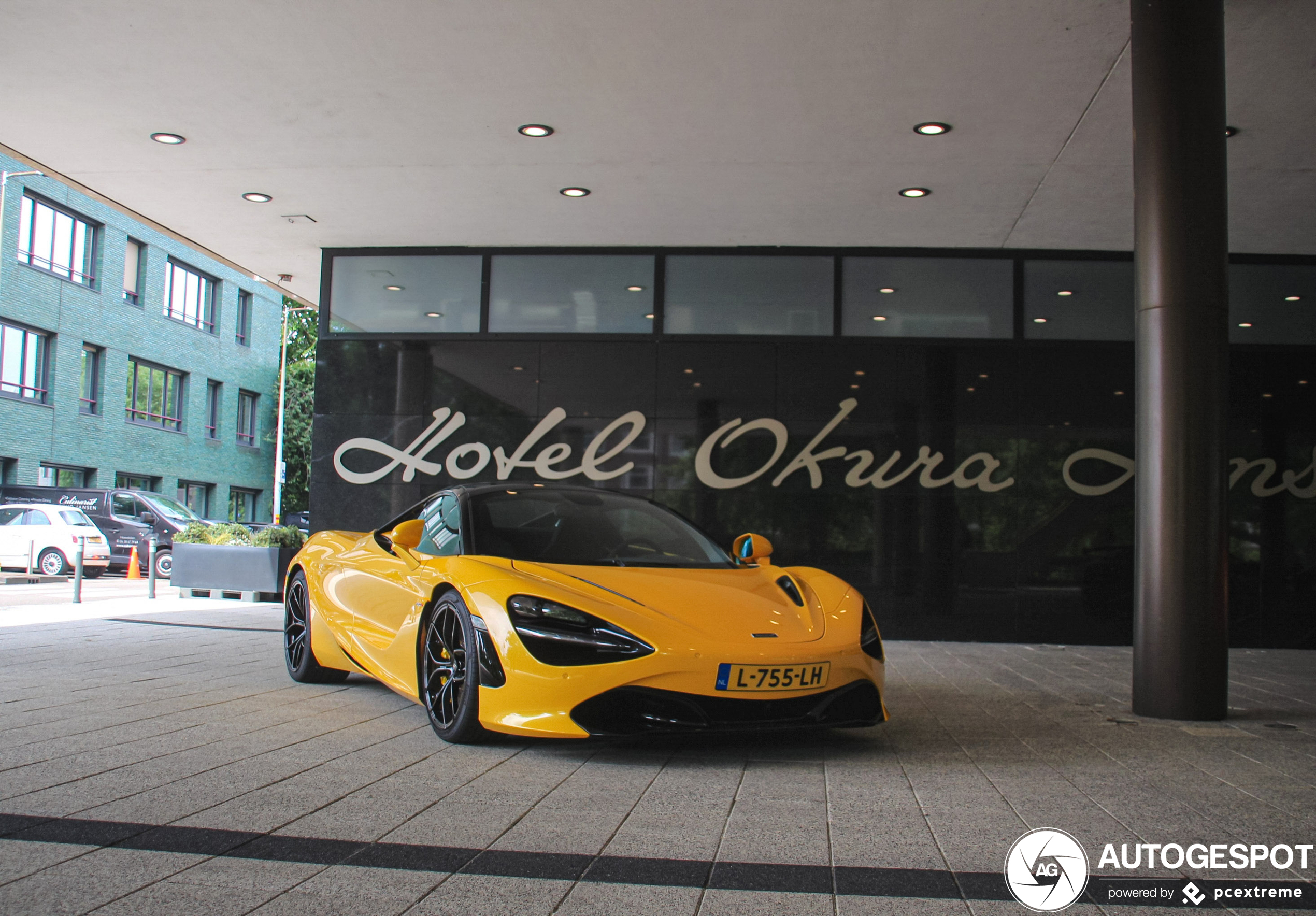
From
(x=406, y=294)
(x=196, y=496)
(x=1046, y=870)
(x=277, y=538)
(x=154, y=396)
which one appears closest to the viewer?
(x=1046, y=870)

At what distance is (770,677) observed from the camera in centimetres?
415

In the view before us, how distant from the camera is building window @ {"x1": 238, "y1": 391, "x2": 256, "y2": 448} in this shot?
3756cm

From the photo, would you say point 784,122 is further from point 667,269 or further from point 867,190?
point 667,269

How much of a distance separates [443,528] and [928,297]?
23.6ft

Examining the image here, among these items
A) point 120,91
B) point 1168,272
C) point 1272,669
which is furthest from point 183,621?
point 1272,669

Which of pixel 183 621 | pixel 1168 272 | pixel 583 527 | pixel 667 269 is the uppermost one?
pixel 667 269

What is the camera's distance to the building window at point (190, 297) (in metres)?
32.4

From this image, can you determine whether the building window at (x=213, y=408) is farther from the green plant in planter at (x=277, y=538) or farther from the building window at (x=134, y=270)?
the green plant in planter at (x=277, y=538)

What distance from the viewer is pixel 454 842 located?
3.02m

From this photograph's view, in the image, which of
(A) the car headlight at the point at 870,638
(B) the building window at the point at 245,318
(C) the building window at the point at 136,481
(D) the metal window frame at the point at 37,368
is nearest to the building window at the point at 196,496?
(C) the building window at the point at 136,481

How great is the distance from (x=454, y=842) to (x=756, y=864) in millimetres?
894

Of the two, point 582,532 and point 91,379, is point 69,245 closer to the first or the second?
point 91,379

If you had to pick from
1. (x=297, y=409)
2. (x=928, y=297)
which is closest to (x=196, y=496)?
(x=297, y=409)

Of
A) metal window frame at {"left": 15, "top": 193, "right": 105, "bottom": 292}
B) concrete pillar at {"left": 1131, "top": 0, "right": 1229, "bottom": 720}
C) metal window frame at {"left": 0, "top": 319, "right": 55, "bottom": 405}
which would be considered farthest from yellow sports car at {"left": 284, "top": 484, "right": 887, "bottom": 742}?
metal window frame at {"left": 15, "top": 193, "right": 105, "bottom": 292}
